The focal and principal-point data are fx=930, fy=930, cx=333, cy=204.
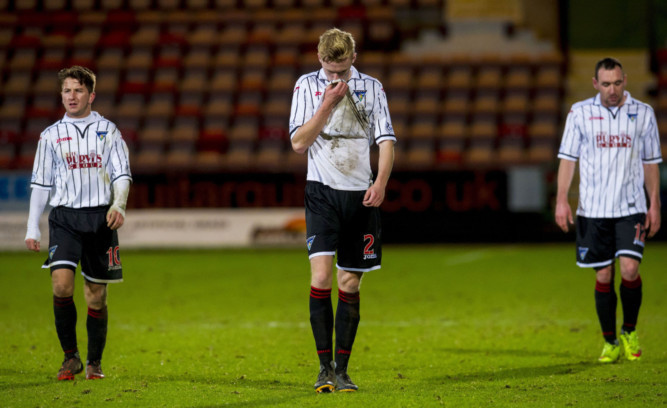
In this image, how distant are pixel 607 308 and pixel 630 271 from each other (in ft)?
0.99

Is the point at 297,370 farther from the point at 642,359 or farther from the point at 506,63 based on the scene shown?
the point at 506,63

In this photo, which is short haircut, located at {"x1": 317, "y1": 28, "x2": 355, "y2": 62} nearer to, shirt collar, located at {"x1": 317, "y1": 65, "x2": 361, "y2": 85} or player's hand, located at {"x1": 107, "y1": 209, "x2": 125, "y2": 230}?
shirt collar, located at {"x1": 317, "y1": 65, "x2": 361, "y2": 85}

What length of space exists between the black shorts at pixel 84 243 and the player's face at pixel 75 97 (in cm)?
60

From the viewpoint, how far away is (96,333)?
580 cm

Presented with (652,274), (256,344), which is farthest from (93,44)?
(256,344)

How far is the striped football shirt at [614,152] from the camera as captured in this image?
6395 millimetres

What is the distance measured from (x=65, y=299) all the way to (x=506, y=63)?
55.6ft

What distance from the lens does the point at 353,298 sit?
5.37m

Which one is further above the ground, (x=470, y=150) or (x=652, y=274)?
(x=470, y=150)

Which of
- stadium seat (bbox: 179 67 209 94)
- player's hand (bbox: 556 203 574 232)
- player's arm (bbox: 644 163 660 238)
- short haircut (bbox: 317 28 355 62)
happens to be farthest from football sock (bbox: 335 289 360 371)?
stadium seat (bbox: 179 67 209 94)

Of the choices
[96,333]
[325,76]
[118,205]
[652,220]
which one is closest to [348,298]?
[325,76]

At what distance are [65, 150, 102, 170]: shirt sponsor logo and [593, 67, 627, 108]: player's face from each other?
3.38 meters

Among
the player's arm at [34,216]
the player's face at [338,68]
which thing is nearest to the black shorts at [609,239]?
the player's face at [338,68]

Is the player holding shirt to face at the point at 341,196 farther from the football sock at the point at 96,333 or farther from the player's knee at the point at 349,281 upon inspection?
the football sock at the point at 96,333
